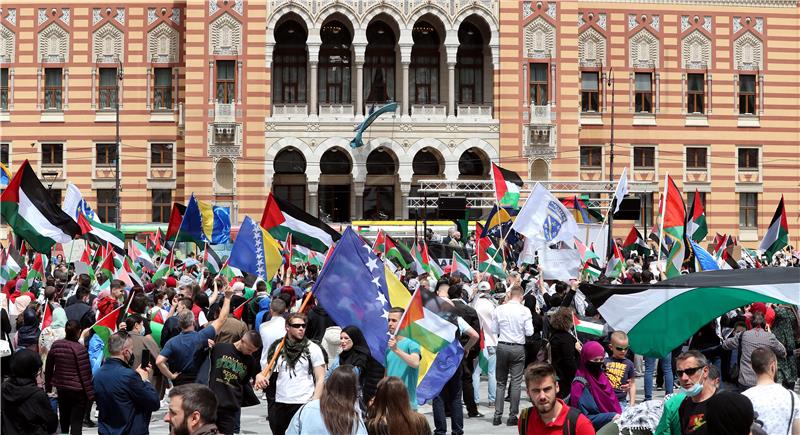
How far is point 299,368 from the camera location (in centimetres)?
986

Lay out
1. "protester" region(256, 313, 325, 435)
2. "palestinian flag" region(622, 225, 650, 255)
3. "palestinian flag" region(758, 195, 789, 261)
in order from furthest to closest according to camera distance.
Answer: "palestinian flag" region(622, 225, 650, 255)
"palestinian flag" region(758, 195, 789, 261)
"protester" region(256, 313, 325, 435)

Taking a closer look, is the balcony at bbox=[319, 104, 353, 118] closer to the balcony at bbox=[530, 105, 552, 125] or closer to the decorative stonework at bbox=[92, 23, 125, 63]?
the balcony at bbox=[530, 105, 552, 125]

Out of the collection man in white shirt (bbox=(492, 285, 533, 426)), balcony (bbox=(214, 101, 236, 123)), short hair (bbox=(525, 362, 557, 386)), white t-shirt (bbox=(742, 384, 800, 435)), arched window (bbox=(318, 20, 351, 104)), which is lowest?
man in white shirt (bbox=(492, 285, 533, 426))

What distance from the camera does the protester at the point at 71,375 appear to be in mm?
11469

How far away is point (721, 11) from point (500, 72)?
960 centimetres

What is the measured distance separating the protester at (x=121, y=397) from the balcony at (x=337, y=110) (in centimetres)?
3575

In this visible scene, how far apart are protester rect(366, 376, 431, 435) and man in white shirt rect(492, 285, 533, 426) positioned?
6.96 meters

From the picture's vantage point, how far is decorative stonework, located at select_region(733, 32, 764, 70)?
157ft

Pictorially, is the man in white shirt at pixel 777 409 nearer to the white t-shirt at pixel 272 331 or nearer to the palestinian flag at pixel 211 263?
the white t-shirt at pixel 272 331

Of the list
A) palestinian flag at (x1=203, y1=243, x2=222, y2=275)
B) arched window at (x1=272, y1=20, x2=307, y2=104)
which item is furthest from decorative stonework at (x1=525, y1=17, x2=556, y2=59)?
palestinian flag at (x1=203, y1=243, x2=222, y2=275)

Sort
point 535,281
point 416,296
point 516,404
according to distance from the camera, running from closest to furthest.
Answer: point 416,296 < point 516,404 < point 535,281

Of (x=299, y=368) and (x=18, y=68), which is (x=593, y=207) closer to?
(x=18, y=68)

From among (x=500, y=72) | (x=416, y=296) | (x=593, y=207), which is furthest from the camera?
(x=500, y=72)

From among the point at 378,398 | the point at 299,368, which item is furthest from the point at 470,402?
the point at 378,398
